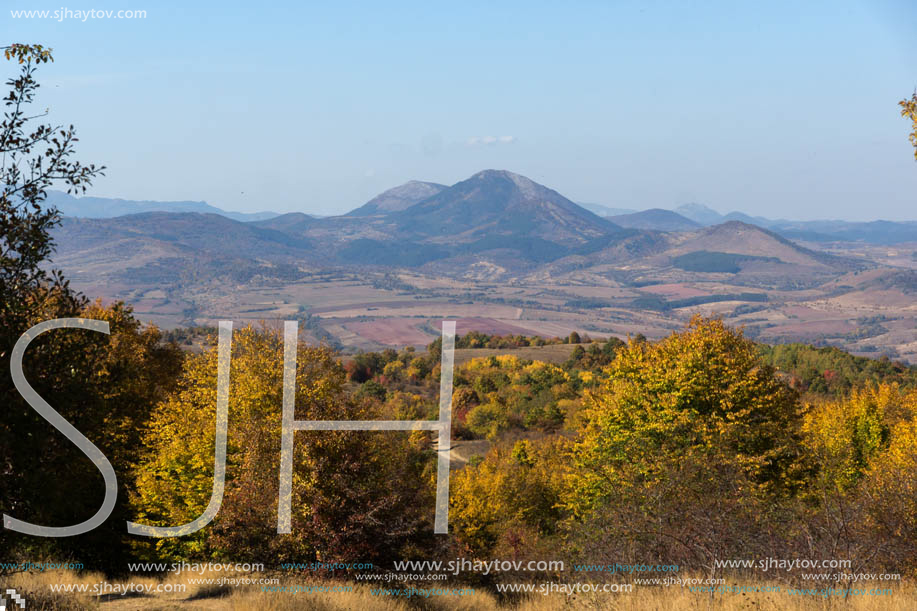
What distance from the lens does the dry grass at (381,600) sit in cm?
1035

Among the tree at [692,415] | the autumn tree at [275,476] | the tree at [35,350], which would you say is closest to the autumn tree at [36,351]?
the tree at [35,350]

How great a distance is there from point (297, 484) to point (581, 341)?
142403 mm

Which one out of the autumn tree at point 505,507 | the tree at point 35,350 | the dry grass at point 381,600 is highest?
the tree at point 35,350

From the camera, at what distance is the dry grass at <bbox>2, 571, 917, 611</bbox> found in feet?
34.0

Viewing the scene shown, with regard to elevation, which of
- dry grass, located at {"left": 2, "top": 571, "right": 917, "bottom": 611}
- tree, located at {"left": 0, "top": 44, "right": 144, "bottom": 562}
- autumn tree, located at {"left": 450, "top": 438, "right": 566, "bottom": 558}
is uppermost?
tree, located at {"left": 0, "top": 44, "right": 144, "bottom": 562}

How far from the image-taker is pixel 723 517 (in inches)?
544

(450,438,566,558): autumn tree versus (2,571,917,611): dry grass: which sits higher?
(2,571,917,611): dry grass

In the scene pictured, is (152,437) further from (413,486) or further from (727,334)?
(727,334)

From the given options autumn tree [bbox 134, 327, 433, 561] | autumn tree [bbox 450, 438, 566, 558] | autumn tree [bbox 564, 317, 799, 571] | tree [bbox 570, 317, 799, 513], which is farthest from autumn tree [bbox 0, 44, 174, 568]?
autumn tree [bbox 450, 438, 566, 558]

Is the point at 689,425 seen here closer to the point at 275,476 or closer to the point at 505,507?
the point at 275,476

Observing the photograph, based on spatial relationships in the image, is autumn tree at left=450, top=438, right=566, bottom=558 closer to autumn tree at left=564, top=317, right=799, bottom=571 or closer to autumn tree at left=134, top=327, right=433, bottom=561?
autumn tree at left=564, top=317, right=799, bottom=571

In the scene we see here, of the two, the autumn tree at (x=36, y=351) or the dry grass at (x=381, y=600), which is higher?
the autumn tree at (x=36, y=351)

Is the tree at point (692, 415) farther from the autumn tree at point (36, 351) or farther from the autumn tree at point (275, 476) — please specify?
the autumn tree at point (36, 351)

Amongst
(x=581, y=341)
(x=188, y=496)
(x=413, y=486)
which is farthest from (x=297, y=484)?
(x=581, y=341)
